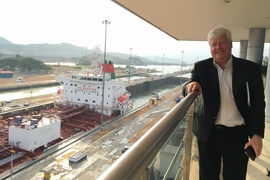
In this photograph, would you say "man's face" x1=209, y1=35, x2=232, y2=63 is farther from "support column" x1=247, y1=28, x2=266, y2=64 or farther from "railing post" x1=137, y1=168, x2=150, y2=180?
"support column" x1=247, y1=28, x2=266, y2=64

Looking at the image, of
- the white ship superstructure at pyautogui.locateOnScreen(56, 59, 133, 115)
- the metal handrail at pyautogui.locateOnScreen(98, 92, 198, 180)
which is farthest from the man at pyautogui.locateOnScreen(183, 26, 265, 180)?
the white ship superstructure at pyautogui.locateOnScreen(56, 59, 133, 115)

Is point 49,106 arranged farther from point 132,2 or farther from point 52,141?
point 132,2

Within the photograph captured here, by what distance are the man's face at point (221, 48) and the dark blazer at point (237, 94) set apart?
0.06 m

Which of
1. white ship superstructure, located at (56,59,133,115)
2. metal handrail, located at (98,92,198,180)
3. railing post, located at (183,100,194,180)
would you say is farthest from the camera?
white ship superstructure, located at (56,59,133,115)

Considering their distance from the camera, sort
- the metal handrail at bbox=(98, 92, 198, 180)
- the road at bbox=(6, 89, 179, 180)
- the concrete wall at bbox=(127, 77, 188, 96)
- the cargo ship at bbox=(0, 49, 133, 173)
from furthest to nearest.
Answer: the concrete wall at bbox=(127, 77, 188, 96) < the cargo ship at bbox=(0, 49, 133, 173) < the road at bbox=(6, 89, 179, 180) < the metal handrail at bbox=(98, 92, 198, 180)

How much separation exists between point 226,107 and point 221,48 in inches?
11.5

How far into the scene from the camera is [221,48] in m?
1.05

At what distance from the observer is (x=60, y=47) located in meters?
43.0

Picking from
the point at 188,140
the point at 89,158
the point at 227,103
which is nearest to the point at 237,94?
the point at 227,103

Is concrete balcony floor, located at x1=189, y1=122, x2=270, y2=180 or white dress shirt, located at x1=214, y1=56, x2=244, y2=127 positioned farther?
concrete balcony floor, located at x1=189, y1=122, x2=270, y2=180

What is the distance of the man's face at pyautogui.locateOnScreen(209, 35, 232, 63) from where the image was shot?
3.39ft

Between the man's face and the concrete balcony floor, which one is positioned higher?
the man's face

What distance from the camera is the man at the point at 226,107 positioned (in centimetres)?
100

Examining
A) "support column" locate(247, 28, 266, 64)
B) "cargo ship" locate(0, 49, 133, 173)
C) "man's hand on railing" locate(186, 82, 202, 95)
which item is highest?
"support column" locate(247, 28, 266, 64)
